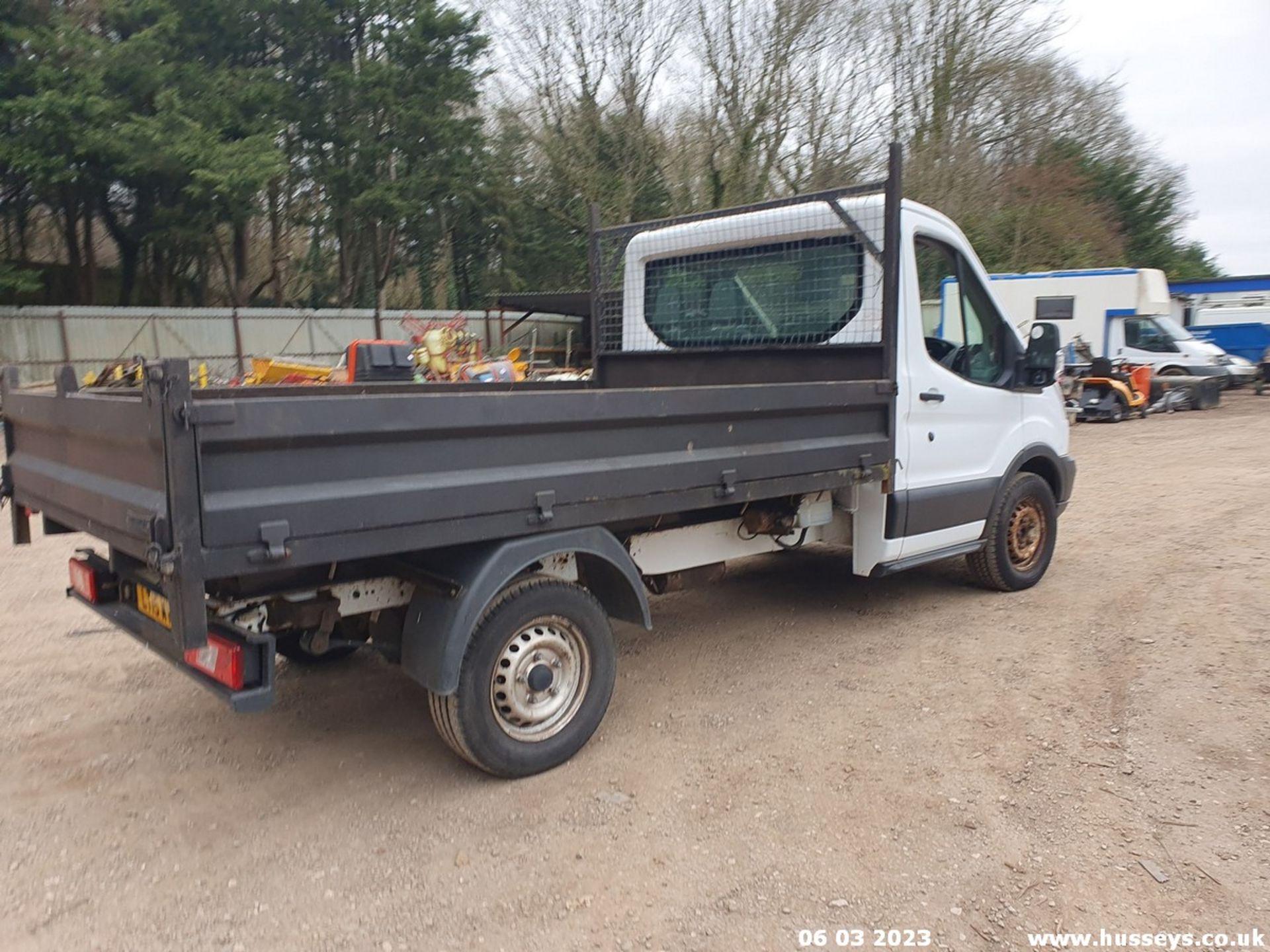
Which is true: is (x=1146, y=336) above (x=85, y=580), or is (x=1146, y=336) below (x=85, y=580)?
above

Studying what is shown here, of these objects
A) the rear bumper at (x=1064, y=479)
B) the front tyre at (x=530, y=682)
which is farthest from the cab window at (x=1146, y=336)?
the front tyre at (x=530, y=682)

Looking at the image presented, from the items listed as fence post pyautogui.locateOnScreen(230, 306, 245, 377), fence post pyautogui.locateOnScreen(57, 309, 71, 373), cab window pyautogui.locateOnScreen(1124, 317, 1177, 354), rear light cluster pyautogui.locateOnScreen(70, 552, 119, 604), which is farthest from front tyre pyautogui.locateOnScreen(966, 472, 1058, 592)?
fence post pyautogui.locateOnScreen(230, 306, 245, 377)

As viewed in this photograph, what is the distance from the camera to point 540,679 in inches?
140

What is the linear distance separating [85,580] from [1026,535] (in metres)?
5.39

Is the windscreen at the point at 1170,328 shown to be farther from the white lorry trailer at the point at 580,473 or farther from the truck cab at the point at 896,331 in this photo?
the truck cab at the point at 896,331

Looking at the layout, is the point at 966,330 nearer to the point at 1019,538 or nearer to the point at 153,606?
the point at 1019,538

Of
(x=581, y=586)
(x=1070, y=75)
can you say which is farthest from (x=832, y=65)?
(x=581, y=586)

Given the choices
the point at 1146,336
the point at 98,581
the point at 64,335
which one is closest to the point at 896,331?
the point at 98,581

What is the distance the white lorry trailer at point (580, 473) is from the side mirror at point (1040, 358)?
1cm

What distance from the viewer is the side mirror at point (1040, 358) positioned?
5414 millimetres

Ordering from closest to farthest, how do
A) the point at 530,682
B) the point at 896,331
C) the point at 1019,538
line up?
the point at 530,682, the point at 896,331, the point at 1019,538

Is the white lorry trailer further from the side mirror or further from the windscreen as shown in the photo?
the windscreen

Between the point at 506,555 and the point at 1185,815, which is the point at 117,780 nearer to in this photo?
the point at 506,555

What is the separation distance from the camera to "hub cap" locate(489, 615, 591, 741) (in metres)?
3.50
